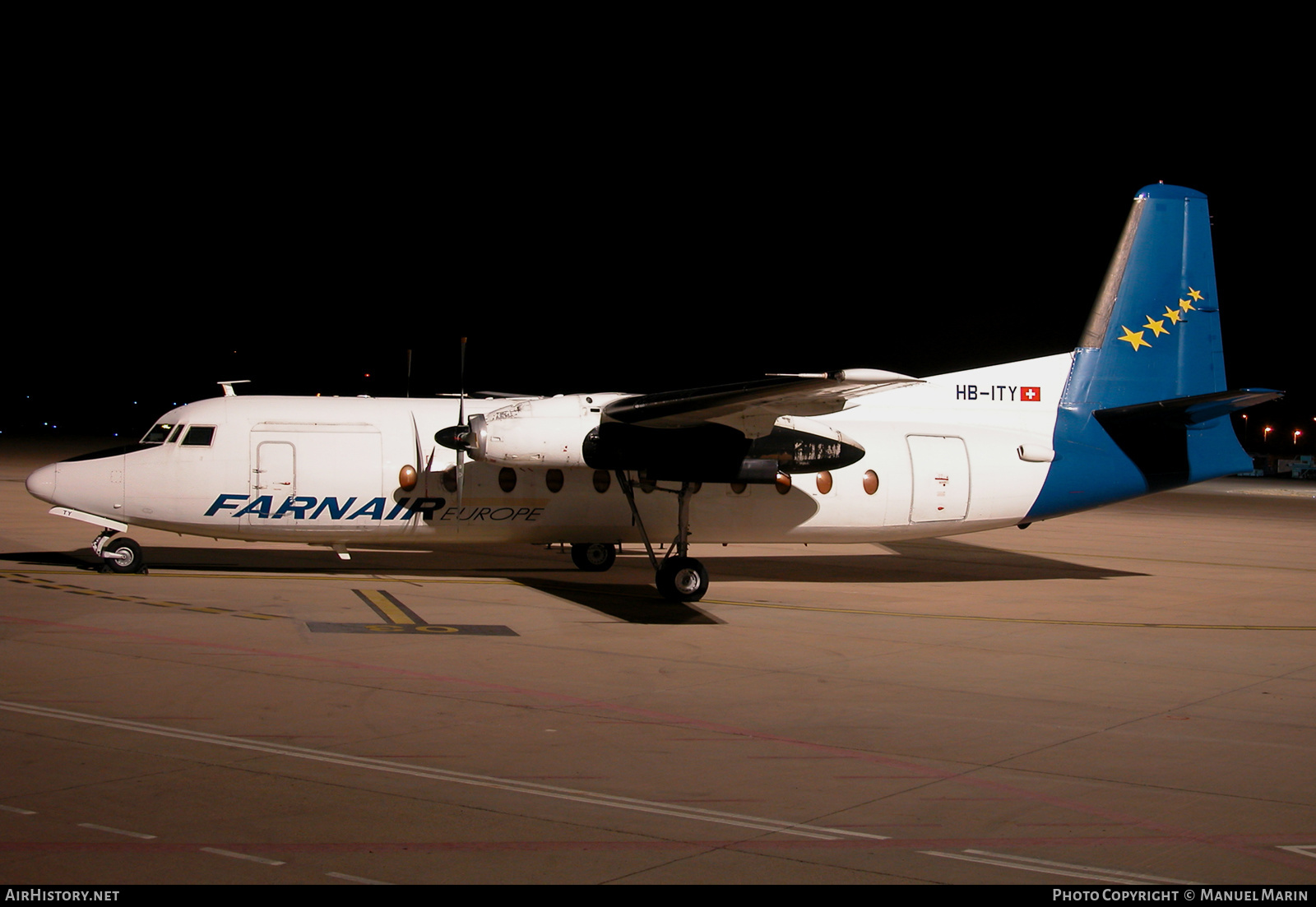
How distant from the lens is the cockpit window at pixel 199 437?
53.6 feet

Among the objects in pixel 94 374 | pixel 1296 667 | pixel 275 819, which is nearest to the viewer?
pixel 275 819

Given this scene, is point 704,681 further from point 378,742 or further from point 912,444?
point 912,444

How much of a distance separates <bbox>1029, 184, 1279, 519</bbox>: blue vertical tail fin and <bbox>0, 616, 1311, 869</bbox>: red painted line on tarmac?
1052cm

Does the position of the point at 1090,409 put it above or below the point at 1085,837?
above

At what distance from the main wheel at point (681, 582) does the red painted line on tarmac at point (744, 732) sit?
552cm

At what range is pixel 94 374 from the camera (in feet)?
346

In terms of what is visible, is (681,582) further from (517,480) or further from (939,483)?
(939,483)

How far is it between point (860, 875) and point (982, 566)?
15746 millimetres

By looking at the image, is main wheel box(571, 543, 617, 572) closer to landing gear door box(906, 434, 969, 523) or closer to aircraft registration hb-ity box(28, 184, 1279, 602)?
aircraft registration hb-ity box(28, 184, 1279, 602)

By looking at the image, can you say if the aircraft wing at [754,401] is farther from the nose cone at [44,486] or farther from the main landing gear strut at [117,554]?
the nose cone at [44,486]

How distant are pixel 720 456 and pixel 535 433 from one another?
258 centimetres

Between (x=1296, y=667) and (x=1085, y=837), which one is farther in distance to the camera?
(x=1296, y=667)

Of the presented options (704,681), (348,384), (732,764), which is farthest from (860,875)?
(348,384)

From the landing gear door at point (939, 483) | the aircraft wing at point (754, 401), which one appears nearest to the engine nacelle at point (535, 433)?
the aircraft wing at point (754, 401)
